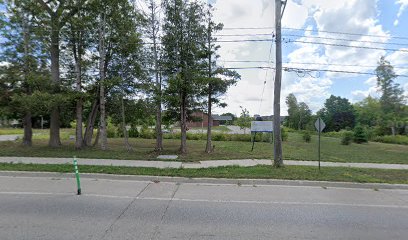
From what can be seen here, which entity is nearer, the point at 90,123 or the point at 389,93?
the point at 90,123

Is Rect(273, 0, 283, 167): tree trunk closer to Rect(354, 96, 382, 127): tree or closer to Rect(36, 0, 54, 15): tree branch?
Rect(36, 0, 54, 15): tree branch

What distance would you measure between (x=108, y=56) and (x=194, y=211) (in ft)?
41.7

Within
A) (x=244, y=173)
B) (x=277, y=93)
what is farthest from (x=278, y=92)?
(x=244, y=173)

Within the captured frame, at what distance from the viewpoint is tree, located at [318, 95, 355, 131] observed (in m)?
79.1

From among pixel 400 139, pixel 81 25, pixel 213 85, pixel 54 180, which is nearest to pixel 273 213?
pixel 54 180

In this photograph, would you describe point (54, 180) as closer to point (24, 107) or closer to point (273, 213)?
point (273, 213)

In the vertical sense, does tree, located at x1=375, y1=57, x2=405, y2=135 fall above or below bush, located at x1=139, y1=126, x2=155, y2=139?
above

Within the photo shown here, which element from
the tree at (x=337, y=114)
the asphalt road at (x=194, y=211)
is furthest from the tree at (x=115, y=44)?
the tree at (x=337, y=114)

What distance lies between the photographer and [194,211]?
5379 mm

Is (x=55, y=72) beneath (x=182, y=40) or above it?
beneath

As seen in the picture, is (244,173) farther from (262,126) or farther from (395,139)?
(395,139)

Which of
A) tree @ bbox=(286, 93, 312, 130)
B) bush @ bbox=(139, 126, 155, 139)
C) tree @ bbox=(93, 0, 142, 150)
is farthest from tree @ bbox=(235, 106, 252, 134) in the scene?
tree @ bbox=(286, 93, 312, 130)

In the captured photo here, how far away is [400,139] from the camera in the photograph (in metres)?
33.8

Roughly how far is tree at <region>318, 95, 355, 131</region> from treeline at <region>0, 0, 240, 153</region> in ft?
227
